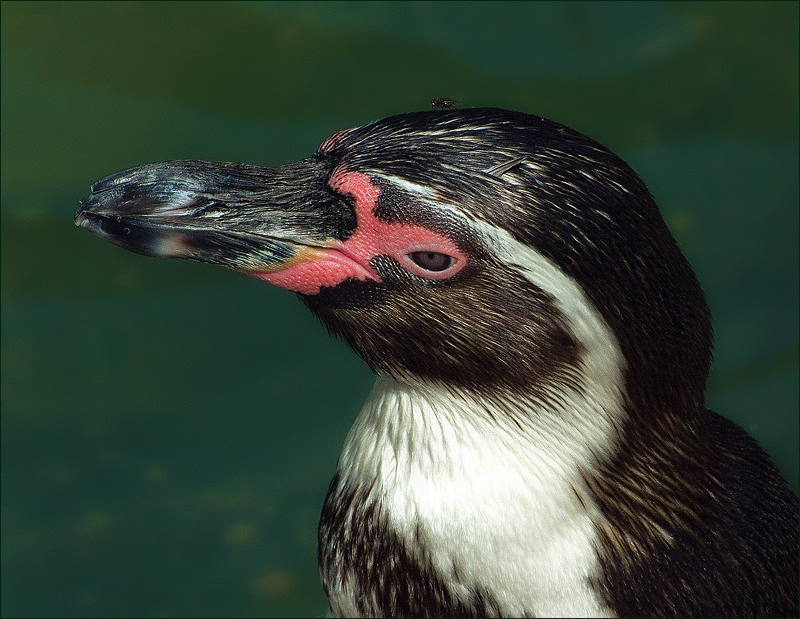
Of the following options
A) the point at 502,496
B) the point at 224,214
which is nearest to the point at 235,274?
the point at 224,214

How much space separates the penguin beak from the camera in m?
3.26

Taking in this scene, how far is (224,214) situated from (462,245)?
0.62 metres

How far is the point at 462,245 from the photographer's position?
10.1 feet

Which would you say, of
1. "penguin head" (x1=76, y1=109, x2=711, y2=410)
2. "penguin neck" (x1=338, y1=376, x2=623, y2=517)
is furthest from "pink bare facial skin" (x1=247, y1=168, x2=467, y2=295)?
"penguin neck" (x1=338, y1=376, x2=623, y2=517)

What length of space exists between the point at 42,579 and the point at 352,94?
2.73 meters

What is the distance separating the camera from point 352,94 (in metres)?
6.58

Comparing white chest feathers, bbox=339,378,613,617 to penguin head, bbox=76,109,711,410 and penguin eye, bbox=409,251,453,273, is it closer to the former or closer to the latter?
penguin head, bbox=76,109,711,410

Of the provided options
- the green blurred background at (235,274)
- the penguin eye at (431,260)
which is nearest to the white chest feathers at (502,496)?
the penguin eye at (431,260)

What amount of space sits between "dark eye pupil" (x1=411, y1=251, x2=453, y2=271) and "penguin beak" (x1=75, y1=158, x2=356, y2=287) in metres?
0.20

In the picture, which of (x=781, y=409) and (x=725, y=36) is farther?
(x=725, y=36)

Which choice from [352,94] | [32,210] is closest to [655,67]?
[352,94]

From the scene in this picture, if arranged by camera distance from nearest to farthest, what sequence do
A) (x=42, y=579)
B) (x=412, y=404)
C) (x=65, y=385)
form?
(x=412, y=404), (x=42, y=579), (x=65, y=385)

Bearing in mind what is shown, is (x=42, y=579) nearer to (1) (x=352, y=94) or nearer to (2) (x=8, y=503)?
(2) (x=8, y=503)

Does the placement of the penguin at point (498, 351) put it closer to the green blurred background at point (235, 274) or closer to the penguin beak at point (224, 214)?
the penguin beak at point (224, 214)
